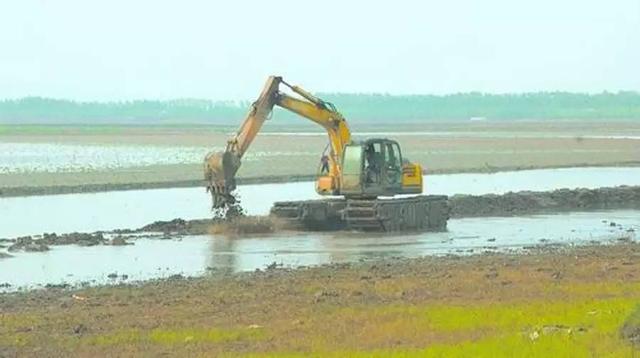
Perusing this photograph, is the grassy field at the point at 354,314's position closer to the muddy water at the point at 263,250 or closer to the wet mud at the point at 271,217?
the muddy water at the point at 263,250

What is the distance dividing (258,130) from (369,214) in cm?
438

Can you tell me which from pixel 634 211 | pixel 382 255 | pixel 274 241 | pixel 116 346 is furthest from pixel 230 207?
pixel 116 346

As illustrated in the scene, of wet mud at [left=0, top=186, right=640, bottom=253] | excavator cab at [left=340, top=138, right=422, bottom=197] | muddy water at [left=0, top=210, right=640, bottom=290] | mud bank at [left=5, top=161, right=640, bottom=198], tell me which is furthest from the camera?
mud bank at [left=5, top=161, right=640, bottom=198]

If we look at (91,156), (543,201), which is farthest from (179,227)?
(91,156)

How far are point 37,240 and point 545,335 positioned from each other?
20.1m

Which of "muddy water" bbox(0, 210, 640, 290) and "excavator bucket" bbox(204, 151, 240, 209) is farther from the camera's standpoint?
"excavator bucket" bbox(204, 151, 240, 209)

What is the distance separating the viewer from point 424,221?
3791 centimetres

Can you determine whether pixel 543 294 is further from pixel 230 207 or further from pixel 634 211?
pixel 634 211

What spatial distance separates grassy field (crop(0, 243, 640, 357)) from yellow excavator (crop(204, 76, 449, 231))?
10626 mm

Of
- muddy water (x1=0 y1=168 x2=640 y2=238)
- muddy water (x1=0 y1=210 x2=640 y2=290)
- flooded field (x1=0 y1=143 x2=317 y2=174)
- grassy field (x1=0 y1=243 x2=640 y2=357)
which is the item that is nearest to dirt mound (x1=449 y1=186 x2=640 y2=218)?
muddy water (x1=0 y1=210 x2=640 y2=290)

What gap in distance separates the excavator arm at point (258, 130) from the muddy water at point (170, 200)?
347cm

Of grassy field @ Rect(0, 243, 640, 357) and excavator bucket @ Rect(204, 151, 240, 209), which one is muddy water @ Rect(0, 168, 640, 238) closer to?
excavator bucket @ Rect(204, 151, 240, 209)

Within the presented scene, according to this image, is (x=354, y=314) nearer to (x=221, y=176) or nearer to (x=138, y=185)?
(x=221, y=176)

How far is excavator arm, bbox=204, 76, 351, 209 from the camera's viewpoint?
121 ft
